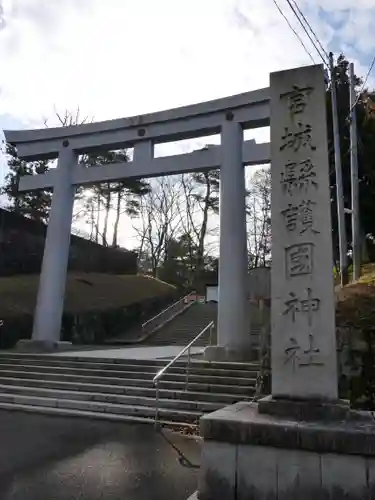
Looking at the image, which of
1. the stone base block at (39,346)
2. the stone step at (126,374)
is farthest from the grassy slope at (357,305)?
the stone base block at (39,346)

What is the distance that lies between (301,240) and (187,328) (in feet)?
48.3

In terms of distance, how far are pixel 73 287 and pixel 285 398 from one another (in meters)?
16.3

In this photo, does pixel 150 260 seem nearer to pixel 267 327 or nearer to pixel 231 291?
pixel 231 291

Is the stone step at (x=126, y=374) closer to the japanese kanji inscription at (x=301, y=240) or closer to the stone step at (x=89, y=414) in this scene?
the stone step at (x=89, y=414)

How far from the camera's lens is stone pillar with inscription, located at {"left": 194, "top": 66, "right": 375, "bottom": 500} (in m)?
3.18

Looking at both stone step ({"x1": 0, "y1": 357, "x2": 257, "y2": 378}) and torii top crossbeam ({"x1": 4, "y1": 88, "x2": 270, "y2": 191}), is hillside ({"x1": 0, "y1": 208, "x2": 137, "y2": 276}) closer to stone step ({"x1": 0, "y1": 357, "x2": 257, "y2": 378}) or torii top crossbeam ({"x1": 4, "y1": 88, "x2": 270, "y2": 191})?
torii top crossbeam ({"x1": 4, "y1": 88, "x2": 270, "y2": 191})

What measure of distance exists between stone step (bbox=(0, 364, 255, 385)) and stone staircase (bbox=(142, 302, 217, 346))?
6.79m

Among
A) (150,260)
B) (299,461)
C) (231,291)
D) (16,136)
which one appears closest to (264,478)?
(299,461)

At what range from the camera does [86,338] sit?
1702cm

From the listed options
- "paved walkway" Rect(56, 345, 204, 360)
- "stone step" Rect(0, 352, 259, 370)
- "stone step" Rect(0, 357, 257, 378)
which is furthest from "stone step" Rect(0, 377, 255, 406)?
"paved walkway" Rect(56, 345, 204, 360)

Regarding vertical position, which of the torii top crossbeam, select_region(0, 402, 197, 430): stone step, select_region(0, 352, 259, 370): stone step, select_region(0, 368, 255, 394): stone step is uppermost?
the torii top crossbeam

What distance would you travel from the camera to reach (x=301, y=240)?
13.4 ft

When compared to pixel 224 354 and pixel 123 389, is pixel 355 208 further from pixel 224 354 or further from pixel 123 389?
pixel 123 389

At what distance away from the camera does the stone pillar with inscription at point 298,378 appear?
3184mm
